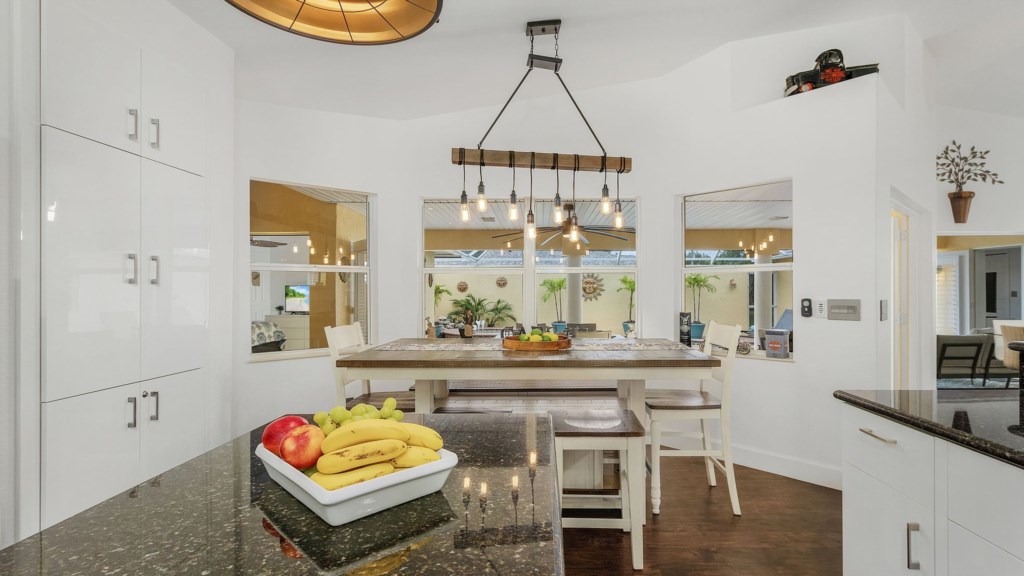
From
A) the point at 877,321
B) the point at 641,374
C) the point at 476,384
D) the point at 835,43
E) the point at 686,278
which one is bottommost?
the point at 476,384

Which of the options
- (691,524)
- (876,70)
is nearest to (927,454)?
(691,524)

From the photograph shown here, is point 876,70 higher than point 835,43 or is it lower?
lower

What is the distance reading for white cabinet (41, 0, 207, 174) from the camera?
74.9 inches

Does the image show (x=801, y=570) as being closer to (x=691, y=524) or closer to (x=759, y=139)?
(x=691, y=524)

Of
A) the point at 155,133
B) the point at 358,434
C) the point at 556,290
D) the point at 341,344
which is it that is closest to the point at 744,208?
the point at 556,290

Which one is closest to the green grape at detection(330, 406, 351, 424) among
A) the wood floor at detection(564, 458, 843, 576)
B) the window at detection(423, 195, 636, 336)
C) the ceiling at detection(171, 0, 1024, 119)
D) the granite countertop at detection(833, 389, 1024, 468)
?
the granite countertop at detection(833, 389, 1024, 468)

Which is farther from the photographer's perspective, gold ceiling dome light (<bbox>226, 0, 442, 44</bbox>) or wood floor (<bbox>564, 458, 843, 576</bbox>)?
wood floor (<bbox>564, 458, 843, 576</bbox>)

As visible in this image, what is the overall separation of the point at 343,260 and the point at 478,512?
356cm

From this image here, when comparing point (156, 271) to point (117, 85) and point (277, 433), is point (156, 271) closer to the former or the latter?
point (117, 85)

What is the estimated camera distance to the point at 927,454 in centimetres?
120

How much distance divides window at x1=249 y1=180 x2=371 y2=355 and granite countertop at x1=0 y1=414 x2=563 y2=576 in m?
2.95

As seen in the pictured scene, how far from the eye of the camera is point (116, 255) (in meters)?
2.14

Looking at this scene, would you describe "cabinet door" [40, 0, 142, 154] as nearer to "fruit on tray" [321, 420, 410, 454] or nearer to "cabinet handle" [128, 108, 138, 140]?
"cabinet handle" [128, 108, 138, 140]

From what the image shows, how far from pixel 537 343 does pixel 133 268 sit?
2112 millimetres
